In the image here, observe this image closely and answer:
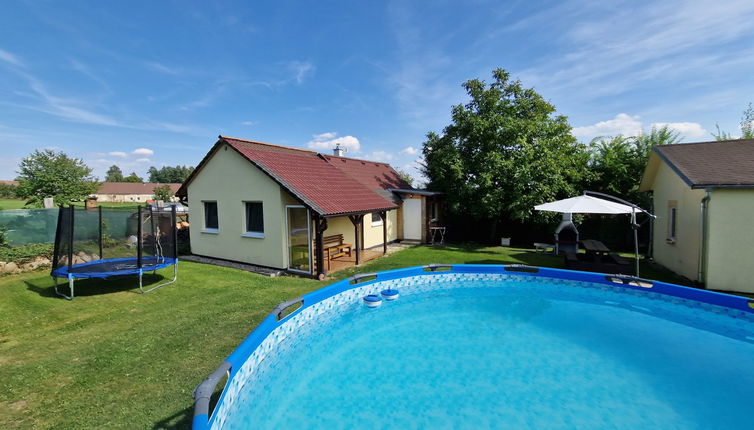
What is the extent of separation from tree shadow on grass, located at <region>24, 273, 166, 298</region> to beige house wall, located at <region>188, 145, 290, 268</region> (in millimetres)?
3081

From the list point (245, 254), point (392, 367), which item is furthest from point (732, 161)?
point (245, 254)

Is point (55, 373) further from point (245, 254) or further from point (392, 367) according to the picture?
point (245, 254)

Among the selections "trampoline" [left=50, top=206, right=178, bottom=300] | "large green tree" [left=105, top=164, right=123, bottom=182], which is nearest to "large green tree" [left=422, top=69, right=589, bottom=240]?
"trampoline" [left=50, top=206, right=178, bottom=300]

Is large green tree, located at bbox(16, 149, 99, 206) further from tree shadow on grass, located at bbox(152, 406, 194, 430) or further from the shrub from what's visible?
tree shadow on grass, located at bbox(152, 406, 194, 430)

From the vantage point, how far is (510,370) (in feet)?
20.5

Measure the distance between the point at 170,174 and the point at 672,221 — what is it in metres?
159

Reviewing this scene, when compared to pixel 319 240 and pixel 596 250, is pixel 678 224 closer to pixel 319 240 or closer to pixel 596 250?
pixel 596 250

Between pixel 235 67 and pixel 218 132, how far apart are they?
5.99 meters

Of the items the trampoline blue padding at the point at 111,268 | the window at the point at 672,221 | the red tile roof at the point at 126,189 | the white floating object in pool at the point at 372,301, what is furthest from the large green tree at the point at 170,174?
the window at the point at 672,221

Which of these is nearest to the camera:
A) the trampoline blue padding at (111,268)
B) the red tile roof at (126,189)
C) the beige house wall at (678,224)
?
the trampoline blue padding at (111,268)

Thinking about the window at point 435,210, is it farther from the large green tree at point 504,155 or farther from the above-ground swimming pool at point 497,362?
the above-ground swimming pool at point 497,362

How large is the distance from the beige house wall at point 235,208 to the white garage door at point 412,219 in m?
9.25

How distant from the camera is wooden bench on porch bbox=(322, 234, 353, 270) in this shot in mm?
13666

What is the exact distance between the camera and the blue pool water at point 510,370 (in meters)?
4.88
